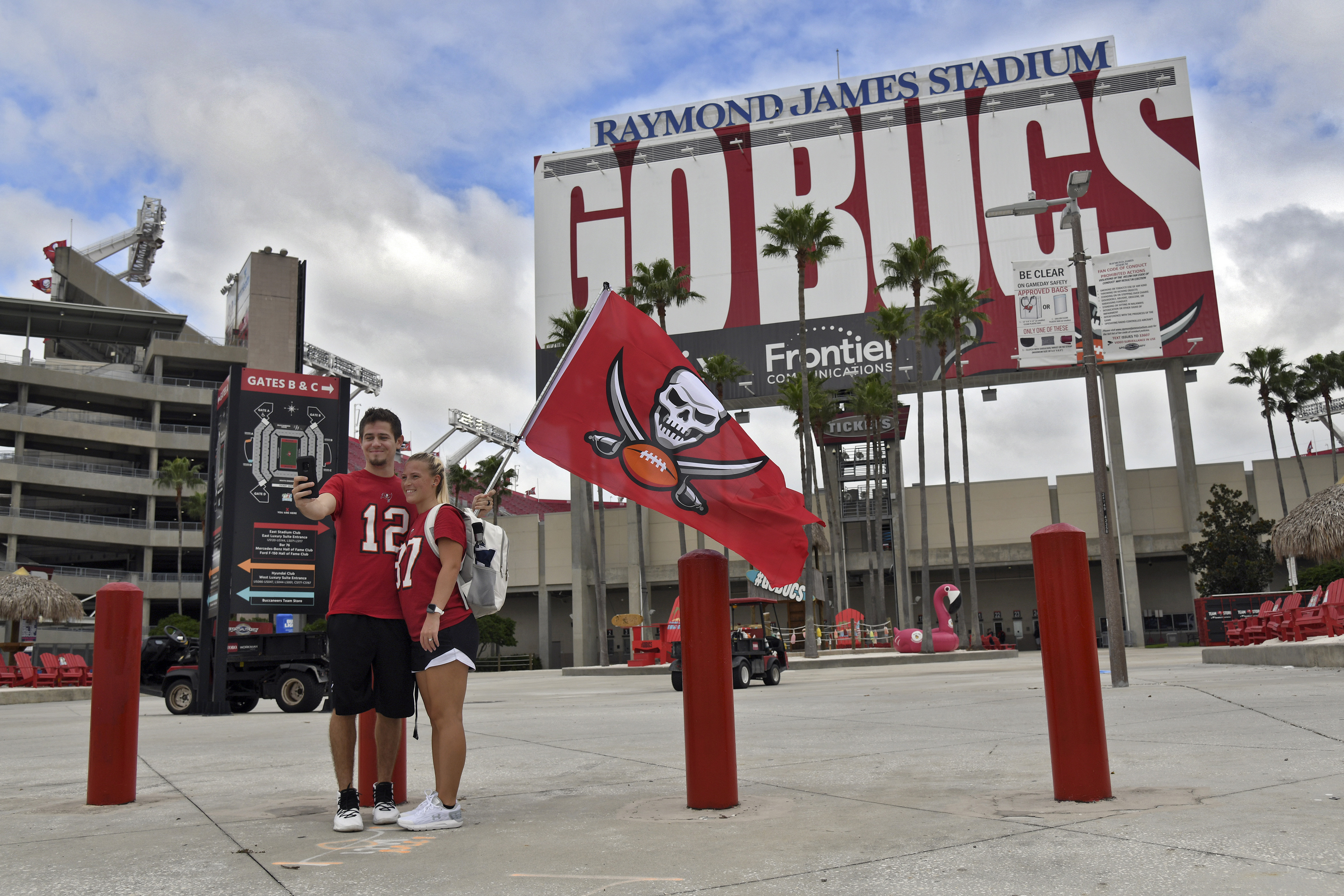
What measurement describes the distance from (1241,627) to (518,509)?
86.3 meters

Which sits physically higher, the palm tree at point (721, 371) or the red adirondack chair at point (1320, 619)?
the palm tree at point (721, 371)

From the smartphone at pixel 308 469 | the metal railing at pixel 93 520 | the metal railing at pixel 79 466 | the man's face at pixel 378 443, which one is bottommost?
the smartphone at pixel 308 469

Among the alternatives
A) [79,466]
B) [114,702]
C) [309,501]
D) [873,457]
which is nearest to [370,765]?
[309,501]

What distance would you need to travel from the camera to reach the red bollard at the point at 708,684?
15.4 feet

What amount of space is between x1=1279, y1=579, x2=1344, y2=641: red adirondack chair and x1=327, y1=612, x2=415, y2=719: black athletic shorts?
1748cm

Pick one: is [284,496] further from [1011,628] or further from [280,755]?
[1011,628]

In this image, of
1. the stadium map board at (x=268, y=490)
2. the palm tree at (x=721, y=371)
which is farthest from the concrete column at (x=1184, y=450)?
the stadium map board at (x=268, y=490)

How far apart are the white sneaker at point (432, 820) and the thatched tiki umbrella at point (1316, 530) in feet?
88.9

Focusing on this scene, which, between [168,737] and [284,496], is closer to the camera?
[168,737]

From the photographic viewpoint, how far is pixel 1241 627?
21234mm

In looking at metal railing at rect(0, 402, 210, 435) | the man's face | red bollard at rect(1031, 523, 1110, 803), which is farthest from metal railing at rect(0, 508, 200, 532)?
red bollard at rect(1031, 523, 1110, 803)

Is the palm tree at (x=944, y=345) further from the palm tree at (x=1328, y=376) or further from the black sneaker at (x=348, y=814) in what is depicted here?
the black sneaker at (x=348, y=814)

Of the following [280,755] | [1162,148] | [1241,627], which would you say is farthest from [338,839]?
[1162,148]

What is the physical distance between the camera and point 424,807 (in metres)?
4.48
